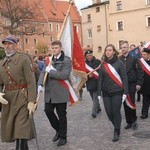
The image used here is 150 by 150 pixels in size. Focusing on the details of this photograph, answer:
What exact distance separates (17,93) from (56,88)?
1.37 metres

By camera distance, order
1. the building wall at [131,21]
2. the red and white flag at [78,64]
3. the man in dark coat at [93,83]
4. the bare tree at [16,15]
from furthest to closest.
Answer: the building wall at [131,21]
the bare tree at [16,15]
the man in dark coat at [93,83]
the red and white flag at [78,64]

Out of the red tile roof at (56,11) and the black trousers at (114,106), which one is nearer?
the black trousers at (114,106)

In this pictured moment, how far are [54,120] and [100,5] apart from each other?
208 ft

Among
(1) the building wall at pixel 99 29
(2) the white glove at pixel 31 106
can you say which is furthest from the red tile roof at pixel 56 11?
(2) the white glove at pixel 31 106

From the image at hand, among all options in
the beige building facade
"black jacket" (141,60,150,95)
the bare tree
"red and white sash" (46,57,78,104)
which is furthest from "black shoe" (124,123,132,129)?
the beige building facade

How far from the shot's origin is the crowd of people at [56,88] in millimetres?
6238

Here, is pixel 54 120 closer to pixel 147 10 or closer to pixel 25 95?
pixel 25 95

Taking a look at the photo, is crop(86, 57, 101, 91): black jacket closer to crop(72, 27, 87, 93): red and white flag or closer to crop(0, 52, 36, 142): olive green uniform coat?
crop(72, 27, 87, 93): red and white flag

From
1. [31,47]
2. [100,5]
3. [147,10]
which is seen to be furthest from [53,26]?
[147,10]

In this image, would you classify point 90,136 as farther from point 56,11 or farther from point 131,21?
point 56,11

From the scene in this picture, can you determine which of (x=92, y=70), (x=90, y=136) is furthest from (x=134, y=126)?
(x=92, y=70)

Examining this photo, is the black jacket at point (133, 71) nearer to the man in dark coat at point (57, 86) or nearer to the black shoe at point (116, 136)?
the black shoe at point (116, 136)

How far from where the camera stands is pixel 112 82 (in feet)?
26.1

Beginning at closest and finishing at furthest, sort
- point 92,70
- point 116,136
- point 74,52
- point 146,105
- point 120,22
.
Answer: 1. point 116,136
2. point 74,52
3. point 146,105
4. point 92,70
5. point 120,22
